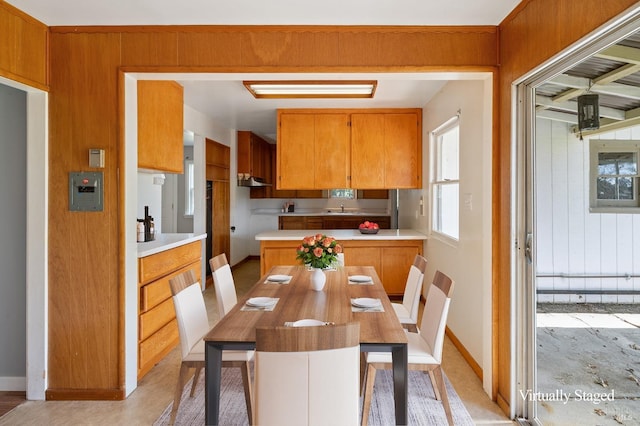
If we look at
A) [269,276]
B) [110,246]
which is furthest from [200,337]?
[110,246]

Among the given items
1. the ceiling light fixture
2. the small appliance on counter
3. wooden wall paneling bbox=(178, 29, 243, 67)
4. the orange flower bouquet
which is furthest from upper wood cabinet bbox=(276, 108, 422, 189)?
the orange flower bouquet

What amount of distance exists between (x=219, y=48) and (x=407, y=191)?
13.4 ft

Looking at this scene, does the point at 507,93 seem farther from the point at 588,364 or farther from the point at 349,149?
the point at 349,149

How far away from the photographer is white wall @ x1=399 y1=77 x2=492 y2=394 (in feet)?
8.94

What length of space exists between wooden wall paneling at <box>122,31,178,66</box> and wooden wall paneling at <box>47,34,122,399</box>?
10cm

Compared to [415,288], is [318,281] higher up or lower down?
higher up

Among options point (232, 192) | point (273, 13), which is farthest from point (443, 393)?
point (232, 192)

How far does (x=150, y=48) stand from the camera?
2.67m

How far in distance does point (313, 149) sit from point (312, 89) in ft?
4.21

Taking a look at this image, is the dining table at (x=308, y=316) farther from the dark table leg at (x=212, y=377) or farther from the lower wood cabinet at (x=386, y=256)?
the lower wood cabinet at (x=386, y=256)

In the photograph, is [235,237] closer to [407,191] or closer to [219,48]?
[407,191]

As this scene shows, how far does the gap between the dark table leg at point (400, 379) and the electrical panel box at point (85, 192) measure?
2.14 meters

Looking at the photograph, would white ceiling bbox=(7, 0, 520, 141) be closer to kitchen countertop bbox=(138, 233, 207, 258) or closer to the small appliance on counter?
kitchen countertop bbox=(138, 233, 207, 258)

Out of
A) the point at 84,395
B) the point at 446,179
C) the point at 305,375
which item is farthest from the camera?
the point at 446,179
